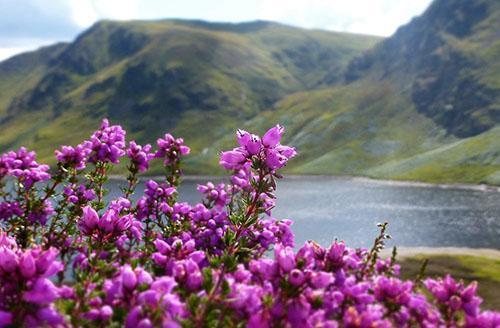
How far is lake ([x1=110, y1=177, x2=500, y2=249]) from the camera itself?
94062mm

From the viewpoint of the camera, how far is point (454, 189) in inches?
6481

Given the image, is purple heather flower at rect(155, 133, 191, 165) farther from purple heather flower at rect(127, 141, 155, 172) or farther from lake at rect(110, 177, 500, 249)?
lake at rect(110, 177, 500, 249)

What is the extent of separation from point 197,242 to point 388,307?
380cm

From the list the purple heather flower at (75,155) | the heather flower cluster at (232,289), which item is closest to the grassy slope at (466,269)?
the purple heather flower at (75,155)

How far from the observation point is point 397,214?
122m

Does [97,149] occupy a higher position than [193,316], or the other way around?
[97,149]

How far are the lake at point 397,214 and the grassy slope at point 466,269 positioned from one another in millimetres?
13534

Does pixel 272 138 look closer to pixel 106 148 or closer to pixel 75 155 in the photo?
pixel 106 148

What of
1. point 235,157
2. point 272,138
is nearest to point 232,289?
point 235,157

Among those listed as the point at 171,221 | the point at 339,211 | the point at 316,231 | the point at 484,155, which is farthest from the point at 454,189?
the point at 171,221

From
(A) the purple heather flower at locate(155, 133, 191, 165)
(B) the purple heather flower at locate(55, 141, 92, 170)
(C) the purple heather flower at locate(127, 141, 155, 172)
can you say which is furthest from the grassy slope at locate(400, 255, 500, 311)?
(B) the purple heather flower at locate(55, 141, 92, 170)

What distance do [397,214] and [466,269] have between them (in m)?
68.4

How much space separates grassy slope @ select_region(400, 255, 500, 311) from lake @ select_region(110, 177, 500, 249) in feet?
44.4

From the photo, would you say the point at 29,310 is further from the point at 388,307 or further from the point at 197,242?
the point at 197,242
